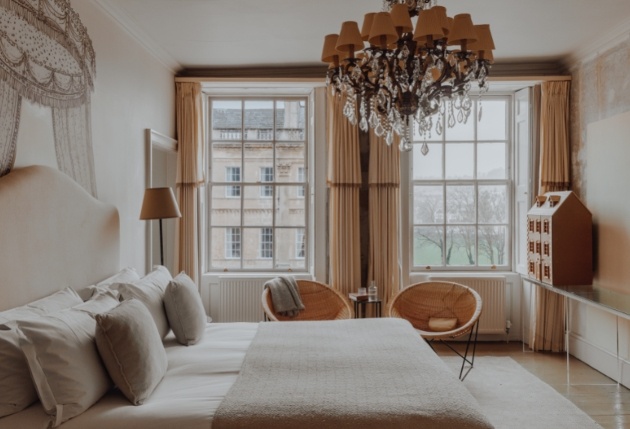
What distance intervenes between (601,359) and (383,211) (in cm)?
248

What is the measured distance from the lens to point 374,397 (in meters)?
2.22

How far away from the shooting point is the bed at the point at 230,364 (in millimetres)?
2051

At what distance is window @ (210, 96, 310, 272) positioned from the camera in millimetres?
5914

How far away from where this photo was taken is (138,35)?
434cm

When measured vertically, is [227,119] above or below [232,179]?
above

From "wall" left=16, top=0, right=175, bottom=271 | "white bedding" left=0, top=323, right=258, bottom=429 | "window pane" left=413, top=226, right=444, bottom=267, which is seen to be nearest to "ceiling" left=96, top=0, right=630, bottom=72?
"wall" left=16, top=0, right=175, bottom=271

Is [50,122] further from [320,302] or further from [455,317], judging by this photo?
[455,317]

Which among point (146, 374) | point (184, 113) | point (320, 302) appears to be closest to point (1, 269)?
point (146, 374)

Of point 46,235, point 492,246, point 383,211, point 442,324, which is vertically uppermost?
point 383,211

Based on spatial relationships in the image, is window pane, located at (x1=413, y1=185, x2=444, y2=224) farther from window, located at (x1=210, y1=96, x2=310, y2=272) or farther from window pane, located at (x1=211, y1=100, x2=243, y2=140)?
window pane, located at (x1=211, y1=100, x2=243, y2=140)

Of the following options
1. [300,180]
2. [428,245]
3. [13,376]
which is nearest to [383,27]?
[13,376]

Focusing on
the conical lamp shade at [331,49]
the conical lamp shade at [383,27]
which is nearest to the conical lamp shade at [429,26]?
the conical lamp shade at [383,27]

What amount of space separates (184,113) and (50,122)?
8.62 ft

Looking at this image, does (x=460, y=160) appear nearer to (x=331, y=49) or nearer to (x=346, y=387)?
(x=331, y=49)
